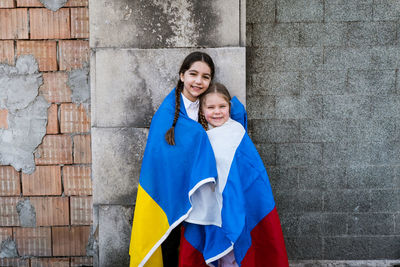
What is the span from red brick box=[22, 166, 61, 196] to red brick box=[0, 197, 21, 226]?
135 millimetres

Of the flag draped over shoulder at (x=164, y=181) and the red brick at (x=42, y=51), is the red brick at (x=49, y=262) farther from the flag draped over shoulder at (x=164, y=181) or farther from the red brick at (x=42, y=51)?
the red brick at (x=42, y=51)

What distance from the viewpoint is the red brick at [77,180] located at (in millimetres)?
2799

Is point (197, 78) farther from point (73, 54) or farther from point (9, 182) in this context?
point (9, 182)

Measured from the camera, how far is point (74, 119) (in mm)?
2781

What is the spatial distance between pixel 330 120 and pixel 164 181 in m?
1.70

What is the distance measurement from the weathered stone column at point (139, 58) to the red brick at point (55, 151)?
0.43 metres

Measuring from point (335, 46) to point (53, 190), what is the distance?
109 inches

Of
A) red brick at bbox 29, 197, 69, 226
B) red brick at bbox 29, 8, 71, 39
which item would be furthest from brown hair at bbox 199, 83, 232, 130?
red brick at bbox 29, 197, 69, 226

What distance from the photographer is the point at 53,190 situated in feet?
9.23

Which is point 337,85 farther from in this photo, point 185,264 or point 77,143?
point 77,143

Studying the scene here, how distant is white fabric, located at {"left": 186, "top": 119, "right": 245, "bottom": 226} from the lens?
77.7 inches

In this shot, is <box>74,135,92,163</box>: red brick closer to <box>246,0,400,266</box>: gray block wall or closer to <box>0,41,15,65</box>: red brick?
<box>0,41,15,65</box>: red brick

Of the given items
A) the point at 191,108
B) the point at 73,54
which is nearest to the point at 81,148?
the point at 73,54

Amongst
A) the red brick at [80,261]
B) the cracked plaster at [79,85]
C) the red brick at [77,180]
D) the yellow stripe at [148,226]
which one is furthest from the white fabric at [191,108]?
the red brick at [80,261]
